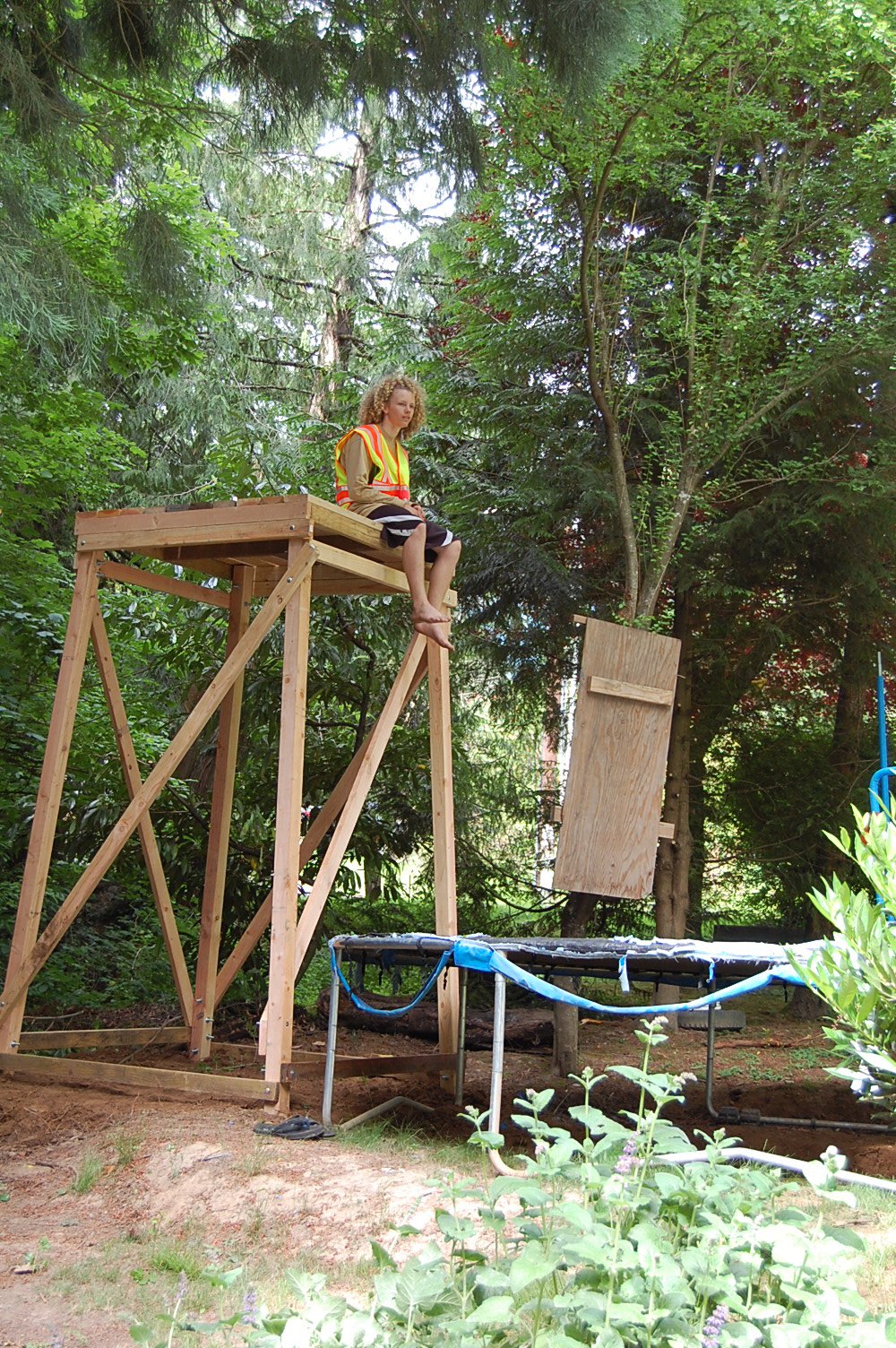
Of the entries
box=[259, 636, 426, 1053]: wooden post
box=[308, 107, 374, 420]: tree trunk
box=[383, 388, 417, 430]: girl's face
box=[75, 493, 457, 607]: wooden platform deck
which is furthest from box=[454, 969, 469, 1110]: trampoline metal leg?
box=[308, 107, 374, 420]: tree trunk

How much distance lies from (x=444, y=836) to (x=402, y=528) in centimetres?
164

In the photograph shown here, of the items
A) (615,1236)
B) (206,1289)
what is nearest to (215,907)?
(206,1289)

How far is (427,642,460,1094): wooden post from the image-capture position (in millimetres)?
6590

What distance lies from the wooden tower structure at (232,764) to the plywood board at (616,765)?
101 centimetres

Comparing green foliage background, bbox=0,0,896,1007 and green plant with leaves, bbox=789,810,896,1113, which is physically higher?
green foliage background, bbox=0,0,896,1007

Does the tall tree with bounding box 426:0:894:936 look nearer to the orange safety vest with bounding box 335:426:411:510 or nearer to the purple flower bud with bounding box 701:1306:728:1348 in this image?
the orange safety vest with bounding box 335:426:411:510

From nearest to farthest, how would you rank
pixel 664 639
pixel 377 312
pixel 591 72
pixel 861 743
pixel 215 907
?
pixel 591 72
pixel 215 907
pixel 664 639
pixel 861 743
pixel 377 312

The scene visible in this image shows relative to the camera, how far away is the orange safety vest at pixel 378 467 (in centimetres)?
642

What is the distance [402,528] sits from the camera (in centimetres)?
630

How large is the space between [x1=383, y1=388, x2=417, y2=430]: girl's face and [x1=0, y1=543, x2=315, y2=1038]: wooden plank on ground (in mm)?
1032

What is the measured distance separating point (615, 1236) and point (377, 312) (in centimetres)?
1444

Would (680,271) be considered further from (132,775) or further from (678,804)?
(132,775)

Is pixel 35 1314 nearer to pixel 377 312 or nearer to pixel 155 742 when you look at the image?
pixel 155 742

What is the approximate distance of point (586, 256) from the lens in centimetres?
793
